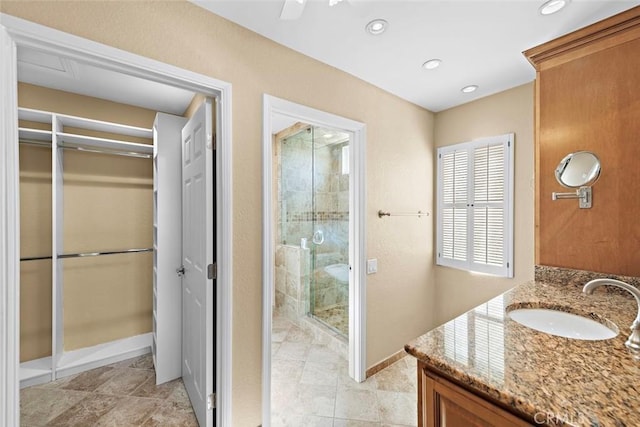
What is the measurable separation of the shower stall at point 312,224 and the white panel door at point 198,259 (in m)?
1.52

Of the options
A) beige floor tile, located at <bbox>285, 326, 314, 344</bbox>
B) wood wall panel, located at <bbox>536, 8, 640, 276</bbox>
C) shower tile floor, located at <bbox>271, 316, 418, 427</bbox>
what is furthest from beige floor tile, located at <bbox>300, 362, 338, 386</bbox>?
wood wall panel, located at <bbox>536, 8, 640, 276</bbox>

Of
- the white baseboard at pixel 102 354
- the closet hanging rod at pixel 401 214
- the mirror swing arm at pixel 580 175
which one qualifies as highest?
the mirror swing arm at pixel 580 175

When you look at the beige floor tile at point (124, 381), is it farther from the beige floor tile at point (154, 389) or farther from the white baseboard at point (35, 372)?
the white baseboard at point (35, 372)

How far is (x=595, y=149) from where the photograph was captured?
57.2 inches

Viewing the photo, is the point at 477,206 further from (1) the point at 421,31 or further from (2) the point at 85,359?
(2) the point at 85,359

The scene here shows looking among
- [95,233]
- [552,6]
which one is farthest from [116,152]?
[552,6]

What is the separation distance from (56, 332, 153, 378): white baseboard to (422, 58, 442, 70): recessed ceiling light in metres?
3.54

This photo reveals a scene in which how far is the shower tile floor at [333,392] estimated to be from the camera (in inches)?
71.7

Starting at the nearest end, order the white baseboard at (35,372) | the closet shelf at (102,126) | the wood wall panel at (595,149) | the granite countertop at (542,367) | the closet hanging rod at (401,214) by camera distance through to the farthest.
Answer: the granite countertop at (542,367)
the wood wall panel at (595,149)
the white baseboard at (35,372)
the closet shelf at (102,126)
the closet hanging rod at (401,214)

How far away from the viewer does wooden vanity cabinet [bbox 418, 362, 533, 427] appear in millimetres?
701

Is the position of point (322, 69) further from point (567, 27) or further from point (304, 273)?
point (304, 273)

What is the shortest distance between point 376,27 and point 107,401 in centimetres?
316

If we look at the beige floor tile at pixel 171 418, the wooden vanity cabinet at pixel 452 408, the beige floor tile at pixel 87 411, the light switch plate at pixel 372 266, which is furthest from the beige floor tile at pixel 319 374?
→ the wooden vanity cabinet at pixel 452 408

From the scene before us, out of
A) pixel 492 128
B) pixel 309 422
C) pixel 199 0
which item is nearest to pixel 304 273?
pixel 309 422
